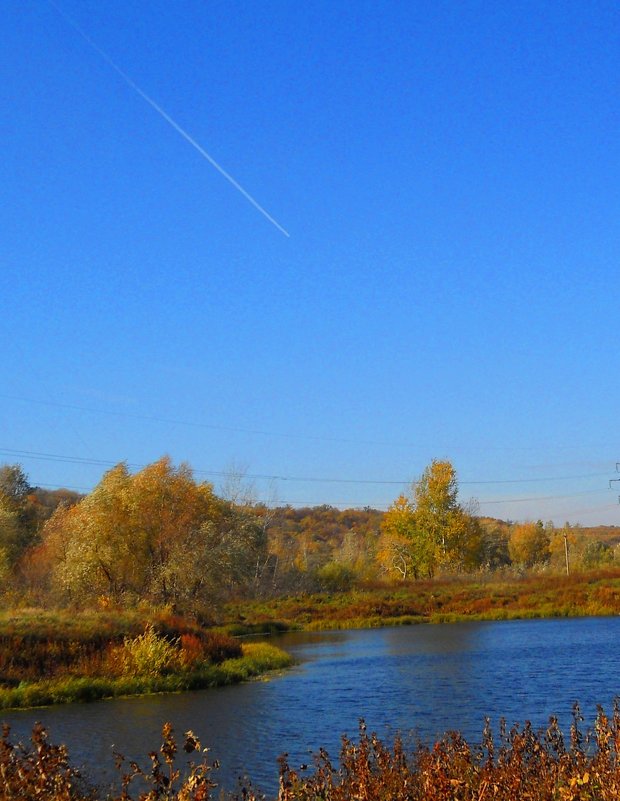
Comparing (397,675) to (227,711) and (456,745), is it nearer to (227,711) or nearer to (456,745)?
(227,711)

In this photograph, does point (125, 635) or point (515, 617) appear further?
point (515, 617)

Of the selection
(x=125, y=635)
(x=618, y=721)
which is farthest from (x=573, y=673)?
(x=618, y=721)

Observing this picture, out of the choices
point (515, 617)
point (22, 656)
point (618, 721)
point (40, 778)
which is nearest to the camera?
point (40, 778)

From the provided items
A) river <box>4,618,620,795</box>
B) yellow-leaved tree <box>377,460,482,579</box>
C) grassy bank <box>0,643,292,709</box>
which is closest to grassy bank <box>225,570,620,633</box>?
yellow-leaved tree <box>377,460,482,579</box>

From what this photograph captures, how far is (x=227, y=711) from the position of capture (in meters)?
26.8

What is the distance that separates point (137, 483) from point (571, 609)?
3838 centimetres

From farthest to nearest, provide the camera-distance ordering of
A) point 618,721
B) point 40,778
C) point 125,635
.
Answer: point 125,635 < point 618,721 < point 40,778

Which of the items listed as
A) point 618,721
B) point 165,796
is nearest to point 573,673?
point 618,721

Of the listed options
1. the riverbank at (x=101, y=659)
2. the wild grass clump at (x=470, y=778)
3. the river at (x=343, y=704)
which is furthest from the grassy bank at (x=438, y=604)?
the wild grass clump at (x=470, y=778)

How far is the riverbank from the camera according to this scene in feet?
97.8

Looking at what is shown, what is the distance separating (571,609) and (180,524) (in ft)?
117

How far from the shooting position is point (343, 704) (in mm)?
27766

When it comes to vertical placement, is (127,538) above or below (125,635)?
above

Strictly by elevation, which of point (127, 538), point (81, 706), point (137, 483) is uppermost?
point (137, 483)
